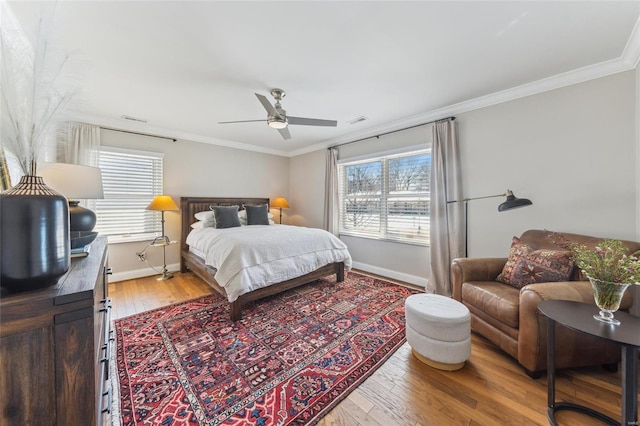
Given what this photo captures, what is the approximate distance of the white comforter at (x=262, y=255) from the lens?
248cm

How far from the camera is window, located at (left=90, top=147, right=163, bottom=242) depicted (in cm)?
356

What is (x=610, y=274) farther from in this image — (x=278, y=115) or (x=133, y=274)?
(x=133, y=274)

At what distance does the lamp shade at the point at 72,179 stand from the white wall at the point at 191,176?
2.65 m

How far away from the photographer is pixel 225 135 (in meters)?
4.35

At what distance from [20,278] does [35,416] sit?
38 centimetres

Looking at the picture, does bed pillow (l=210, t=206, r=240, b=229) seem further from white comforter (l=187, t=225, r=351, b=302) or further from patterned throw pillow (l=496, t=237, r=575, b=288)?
patterned throw pillow (l=496, t=237, r=575, b=288)

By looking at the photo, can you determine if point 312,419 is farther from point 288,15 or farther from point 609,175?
point 609,175

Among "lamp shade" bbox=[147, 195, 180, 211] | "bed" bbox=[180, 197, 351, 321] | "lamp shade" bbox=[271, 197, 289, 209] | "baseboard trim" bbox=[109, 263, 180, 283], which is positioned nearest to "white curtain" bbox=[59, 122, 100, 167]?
"lamp shade" bbox=[147, 195, 180, 211]

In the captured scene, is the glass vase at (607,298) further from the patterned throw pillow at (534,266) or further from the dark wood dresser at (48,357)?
the dark wood dresser at (48,357)

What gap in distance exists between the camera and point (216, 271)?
110 inches

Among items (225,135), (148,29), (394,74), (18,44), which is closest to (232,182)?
(225,135)

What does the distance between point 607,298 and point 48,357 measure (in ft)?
7.73

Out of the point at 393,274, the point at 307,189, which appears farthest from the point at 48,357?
the point at 307,189

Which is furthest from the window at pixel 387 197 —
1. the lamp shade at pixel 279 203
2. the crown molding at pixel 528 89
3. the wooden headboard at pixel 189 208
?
the wooden headboard at pixel 189 208
